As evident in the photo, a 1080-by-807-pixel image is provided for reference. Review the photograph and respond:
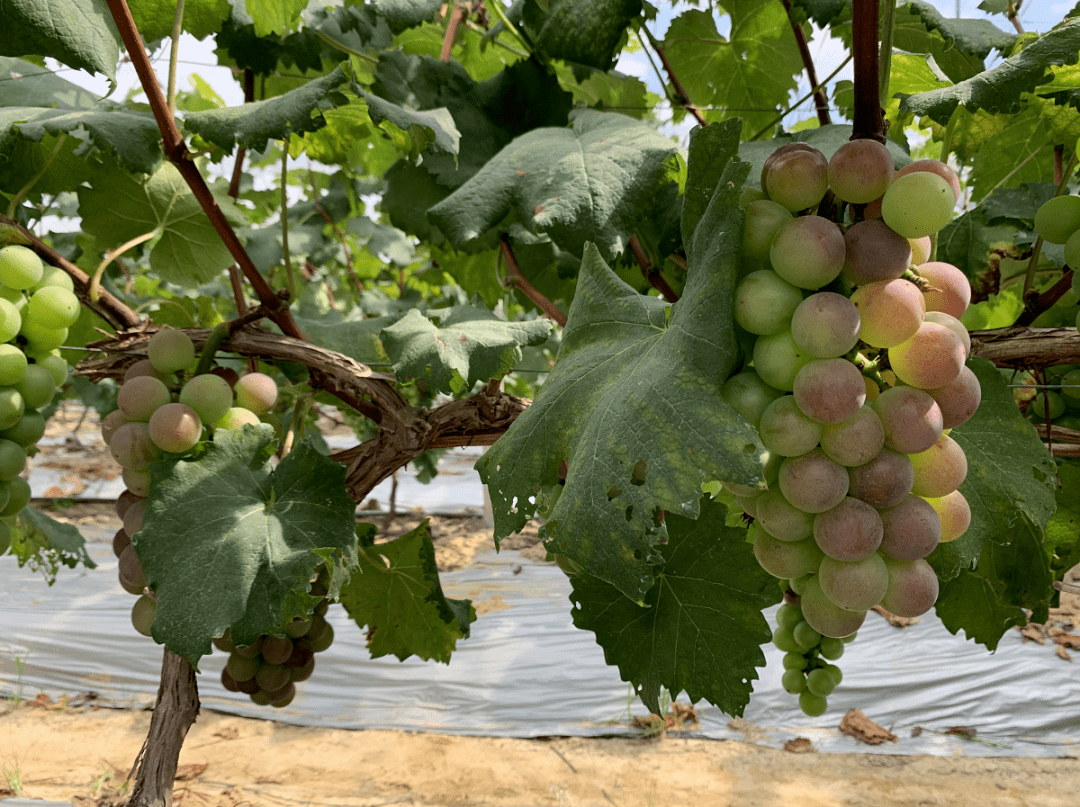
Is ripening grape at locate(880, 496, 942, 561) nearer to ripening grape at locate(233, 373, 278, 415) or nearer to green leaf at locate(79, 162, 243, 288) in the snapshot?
ripening grape at locate(233, 373, 278, 415)

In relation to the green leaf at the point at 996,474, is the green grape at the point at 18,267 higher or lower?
higher

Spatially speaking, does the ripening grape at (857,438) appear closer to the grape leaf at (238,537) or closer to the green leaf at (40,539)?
the grape leaf at (238,537)

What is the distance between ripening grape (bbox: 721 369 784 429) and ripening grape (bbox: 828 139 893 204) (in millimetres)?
132

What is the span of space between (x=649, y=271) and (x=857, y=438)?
63 cm

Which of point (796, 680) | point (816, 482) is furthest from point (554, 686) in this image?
point (816, 482)

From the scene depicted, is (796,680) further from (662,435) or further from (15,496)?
(15,496)

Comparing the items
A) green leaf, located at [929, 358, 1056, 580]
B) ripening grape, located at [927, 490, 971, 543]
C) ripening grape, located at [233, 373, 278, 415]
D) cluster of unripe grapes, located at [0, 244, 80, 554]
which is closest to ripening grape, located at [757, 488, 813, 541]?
ripening grape, located at [927, 490, 971, 543]

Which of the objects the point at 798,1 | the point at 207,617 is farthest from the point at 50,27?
the point at 798,1

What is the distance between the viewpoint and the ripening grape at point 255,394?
1044 millimetres

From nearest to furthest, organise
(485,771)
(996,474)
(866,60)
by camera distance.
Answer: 1. (866,60)
2. (996,474)
3. (485,771)

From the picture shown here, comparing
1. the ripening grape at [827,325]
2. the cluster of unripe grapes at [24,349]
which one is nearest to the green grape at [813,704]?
the ripening grape at [827,325]

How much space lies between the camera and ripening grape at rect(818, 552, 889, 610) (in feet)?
1.62

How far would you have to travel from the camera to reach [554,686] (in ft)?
9.91

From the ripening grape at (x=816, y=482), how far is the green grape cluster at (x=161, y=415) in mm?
766
